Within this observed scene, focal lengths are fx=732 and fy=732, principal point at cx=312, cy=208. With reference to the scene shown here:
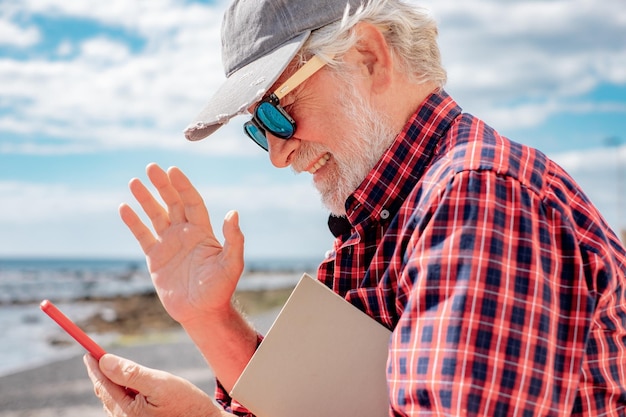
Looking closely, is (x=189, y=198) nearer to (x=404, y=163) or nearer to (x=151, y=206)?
(x=151, y=206)

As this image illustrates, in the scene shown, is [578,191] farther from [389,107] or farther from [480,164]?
[389,107]

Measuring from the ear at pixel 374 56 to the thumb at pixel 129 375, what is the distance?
82 cm

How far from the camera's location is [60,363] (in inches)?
338

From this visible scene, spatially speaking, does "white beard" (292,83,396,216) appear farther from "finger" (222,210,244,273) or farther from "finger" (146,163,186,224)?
"finger" (146,163,186,224)

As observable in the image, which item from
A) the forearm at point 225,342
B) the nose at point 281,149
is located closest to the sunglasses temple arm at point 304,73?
the nose at point 281,149

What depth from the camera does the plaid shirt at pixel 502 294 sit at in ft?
3.77

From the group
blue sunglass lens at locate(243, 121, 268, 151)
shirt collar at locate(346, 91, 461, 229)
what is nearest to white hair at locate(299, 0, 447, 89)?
shirt collar at locate(346, 91, 461, 229)

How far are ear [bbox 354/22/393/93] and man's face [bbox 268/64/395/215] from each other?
0.04 metres

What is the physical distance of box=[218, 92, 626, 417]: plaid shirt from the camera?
1.15 metres

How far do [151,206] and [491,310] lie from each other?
3.33 feet

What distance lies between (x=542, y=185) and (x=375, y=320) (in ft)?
1.33

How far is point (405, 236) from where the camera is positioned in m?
1.35

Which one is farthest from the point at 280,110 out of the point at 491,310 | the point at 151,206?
the point at 491,310

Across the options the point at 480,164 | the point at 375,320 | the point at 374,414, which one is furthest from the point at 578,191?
the point at 374,414
